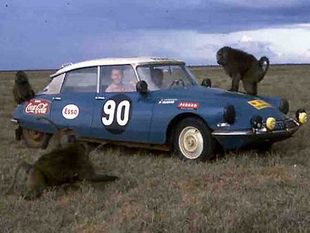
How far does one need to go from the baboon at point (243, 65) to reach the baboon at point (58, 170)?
4.62 meters

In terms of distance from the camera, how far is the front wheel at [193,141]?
9.08 m

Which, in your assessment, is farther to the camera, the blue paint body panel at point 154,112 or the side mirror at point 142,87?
the side mirror at point 142,87

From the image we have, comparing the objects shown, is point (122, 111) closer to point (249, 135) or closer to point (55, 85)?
point (55, 85)

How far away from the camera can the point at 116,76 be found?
10.4m

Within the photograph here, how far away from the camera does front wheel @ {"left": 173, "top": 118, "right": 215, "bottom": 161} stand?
908 cm

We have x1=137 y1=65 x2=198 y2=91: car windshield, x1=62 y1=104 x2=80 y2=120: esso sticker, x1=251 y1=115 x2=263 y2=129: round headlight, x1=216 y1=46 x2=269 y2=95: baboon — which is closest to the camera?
x1=251 y1=115 x2=263 y2=129: round headlight

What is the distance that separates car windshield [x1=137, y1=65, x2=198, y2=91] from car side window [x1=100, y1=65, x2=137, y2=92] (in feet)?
0.62

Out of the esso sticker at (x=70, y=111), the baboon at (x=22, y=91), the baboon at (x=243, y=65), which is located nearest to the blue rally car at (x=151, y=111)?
the esso sticker at (x=70, y=111)

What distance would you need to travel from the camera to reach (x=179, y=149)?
940 cm

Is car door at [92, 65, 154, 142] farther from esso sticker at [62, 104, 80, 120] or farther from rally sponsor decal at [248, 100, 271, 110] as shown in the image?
rally sponsor decal at [248, 100, 271, 110]

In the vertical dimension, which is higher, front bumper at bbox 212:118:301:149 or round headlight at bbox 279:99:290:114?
round headlight at bbox 279:99:290:114

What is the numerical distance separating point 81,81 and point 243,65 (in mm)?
2891

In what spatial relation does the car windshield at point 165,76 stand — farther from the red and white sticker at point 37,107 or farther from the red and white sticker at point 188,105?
the red and white sticker at point 37,107

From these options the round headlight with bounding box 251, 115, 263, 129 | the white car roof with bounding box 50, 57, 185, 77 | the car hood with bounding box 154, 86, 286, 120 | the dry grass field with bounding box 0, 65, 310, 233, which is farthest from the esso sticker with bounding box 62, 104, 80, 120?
the round headlight with bounding box 251, 115, 263, 129
